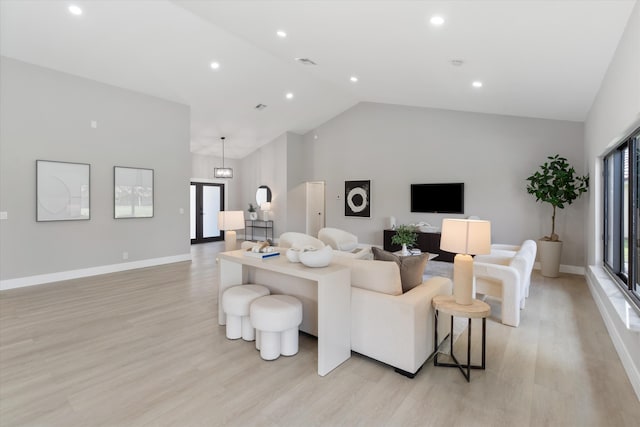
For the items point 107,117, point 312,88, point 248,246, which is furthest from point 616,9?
point 107,117

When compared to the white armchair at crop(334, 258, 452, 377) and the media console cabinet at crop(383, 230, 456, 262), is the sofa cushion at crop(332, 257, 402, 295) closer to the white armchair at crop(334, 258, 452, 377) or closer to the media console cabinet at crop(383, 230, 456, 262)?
the white armchair at crop(334, 258, 452, 377)

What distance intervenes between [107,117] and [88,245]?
229 cm

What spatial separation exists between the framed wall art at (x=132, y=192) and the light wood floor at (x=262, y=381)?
8.43 ft

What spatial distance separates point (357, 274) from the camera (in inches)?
110

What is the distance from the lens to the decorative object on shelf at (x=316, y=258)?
2605mm

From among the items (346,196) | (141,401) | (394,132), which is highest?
(394,132)

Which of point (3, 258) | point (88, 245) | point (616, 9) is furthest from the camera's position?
point (88, 245)

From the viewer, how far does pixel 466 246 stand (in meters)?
2.56

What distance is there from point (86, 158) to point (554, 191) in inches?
317

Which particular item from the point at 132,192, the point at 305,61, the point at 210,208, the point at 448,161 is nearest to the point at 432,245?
the point at 448,161

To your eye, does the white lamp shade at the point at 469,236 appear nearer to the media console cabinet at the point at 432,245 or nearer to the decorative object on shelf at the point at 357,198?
the media console cabinet at the point at 432,245

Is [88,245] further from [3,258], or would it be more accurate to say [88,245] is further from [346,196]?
[346,196]

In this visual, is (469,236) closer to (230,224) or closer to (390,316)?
(390,316)

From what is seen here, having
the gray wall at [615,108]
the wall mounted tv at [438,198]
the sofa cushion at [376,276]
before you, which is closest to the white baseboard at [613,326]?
the gray wall at [615,108]
